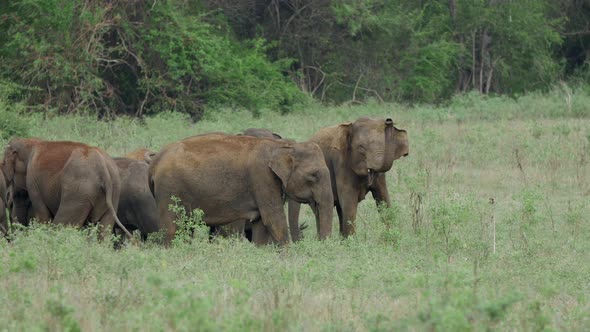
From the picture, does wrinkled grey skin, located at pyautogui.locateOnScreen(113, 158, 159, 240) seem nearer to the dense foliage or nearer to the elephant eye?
the elephant eye

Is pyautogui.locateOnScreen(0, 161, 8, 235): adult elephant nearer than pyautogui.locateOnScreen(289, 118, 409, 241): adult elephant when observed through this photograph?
Yes

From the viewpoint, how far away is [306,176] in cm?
1173

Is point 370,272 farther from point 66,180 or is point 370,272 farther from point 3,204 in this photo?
point 3,204

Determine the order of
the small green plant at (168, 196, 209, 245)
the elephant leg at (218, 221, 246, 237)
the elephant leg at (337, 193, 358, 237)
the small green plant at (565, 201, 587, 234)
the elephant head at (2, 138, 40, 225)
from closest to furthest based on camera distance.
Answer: the small green plant at (168, 196, 209, 245) → the elephant head at (2, 138, 40, 225) → the elephant leg at (218, 221, 246, 237) → the elephant leg at (337, 193, 358, 237) → the small green plant at (565, 201, 587, 234)

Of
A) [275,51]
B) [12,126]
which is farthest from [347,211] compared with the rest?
[275,51]

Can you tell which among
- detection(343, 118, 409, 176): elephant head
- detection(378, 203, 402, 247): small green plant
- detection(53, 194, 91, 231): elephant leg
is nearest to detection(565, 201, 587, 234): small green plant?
detection(378, 203, 402, 247): small green plant

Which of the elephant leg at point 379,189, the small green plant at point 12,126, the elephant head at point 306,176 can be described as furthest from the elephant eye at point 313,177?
the small green plant at point 12,126

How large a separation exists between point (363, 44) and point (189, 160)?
23865 mm

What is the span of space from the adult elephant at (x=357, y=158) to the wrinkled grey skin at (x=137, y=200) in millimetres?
1510

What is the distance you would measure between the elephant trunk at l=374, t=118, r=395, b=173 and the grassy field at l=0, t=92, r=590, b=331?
0.48m

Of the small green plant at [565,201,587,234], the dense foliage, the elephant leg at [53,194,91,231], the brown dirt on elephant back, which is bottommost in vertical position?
the dense foliage

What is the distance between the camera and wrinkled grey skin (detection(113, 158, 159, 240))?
12.8 metres

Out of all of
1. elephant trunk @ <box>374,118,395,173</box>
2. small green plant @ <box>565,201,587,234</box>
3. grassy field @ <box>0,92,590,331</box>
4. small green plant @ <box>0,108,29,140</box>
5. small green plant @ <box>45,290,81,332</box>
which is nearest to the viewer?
small green plant @ <box>45,290,81,332</box>

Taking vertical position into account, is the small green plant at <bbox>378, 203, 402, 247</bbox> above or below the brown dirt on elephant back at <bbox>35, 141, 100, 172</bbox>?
below
